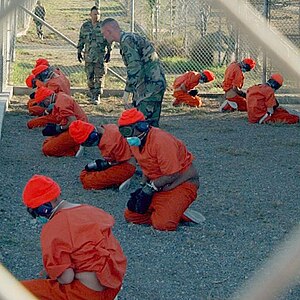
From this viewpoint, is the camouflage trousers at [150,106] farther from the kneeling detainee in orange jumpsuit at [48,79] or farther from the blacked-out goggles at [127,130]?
the blacked-out goggles at [127,130]

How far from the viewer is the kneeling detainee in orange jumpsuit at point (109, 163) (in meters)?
7.80

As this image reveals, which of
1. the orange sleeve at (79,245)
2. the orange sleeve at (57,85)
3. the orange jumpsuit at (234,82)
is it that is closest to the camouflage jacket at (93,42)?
the orange jumpsuit at (234,82)

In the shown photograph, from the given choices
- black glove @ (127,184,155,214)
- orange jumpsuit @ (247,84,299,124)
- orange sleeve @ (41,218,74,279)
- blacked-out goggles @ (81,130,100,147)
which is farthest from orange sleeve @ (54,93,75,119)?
orange sleeve @ (41,218,74,279)

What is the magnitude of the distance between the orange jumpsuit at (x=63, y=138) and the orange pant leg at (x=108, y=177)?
143cm

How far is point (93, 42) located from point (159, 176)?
25.0 feet

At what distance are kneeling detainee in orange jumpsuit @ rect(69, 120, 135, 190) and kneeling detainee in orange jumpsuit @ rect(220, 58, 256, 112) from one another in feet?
16.7

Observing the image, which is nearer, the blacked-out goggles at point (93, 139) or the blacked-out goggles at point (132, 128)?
the blacked-out goggles at point (132, 128)

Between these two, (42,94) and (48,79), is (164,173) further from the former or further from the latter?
(48,79)

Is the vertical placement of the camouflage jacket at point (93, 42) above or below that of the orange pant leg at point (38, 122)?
above

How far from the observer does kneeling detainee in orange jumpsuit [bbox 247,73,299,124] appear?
1176cm

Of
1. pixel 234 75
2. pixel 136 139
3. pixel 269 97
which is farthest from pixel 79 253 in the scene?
pixel 234 75

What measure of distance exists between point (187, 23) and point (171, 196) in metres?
11.0

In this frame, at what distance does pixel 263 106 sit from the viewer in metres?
11.8

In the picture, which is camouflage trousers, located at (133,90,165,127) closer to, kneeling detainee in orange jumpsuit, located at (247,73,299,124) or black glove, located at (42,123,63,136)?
black glove, located at (42,123,63,136)
